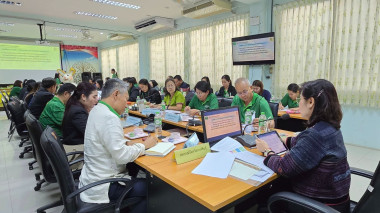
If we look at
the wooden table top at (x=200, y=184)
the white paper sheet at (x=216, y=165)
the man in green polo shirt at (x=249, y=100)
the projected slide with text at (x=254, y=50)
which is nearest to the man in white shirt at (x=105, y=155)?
the wooden table top at (x=200, y=184)

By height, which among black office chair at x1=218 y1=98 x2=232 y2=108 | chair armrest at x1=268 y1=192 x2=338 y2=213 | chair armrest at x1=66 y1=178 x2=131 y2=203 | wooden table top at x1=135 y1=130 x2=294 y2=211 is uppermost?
black office chair at x1=218 y1=98 x2=232 y2=108

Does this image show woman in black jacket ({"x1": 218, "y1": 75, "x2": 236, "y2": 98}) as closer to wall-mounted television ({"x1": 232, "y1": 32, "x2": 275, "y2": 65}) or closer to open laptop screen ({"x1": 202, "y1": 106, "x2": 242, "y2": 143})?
wall-mounted television ({"x1": 232, "y1": 32, "x2": 275, "y2": 65})

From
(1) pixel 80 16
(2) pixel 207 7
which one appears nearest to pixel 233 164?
(2) pixel 207 7

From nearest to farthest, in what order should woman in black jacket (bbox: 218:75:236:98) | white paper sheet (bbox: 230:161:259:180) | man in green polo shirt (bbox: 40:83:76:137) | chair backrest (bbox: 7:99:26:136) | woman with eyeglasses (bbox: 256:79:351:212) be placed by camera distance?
woman with eyeglasses (bbox: 256:79:351:212) < white paper sheet (bbox: 230:161:259:180) < man in green polo shirt (bbox: 40:83:76:137) < chair backrest (bbox: 7:99:26:136) < woman in black jacket (bbox: 218:75:236:98)

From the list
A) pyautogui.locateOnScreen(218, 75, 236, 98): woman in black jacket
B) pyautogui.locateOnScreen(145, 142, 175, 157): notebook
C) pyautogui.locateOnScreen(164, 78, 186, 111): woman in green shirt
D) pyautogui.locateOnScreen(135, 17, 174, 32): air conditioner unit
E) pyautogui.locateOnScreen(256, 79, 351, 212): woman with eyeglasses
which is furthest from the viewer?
pyautogui.locateOnScreen(135, 17, 174, 32): air conditioner unit

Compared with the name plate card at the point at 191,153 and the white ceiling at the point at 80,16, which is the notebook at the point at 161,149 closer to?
the name plate card at the point at 191,153

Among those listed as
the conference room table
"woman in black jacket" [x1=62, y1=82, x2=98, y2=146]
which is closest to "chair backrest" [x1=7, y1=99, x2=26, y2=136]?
"woman in black jacket" [x1=62, y1=82, x2=98, y2=146]

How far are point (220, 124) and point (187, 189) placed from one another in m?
0.76

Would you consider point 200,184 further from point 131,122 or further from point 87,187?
point 131,122

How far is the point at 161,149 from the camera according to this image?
1667 millimetres

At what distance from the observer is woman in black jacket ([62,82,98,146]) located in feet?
7.09

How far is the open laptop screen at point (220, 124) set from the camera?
169 cm

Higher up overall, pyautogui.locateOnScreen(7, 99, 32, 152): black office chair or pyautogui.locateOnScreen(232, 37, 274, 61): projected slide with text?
pyautogui.locateOnScreen(232, 37, 274, 61): projected slide with text

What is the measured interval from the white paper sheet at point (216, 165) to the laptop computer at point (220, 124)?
0.20 m
